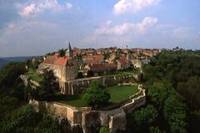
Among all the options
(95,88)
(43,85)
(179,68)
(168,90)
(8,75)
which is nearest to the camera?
(95,88)

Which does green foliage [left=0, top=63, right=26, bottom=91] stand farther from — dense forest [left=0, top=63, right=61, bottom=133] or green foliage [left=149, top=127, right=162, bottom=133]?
green foliage [left=149, top=127, right=162, bottom=133]

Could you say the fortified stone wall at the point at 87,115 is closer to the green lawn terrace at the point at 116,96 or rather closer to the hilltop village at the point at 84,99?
the hilltop village at the point at 84,99

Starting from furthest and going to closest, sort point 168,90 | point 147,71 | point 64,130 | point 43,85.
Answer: point 147,71 → point 168,90 → point 43,85 → point 64,130

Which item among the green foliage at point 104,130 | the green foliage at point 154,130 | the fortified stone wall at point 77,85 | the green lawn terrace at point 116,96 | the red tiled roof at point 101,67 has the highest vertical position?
the red tiled roof at point 101,67

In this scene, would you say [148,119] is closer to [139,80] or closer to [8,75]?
[139,80]

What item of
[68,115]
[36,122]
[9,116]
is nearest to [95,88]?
[68,115]

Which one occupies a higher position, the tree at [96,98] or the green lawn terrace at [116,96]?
the tree at [96,98]

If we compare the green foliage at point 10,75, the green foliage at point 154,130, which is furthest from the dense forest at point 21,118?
the green foliage at point 154,130
